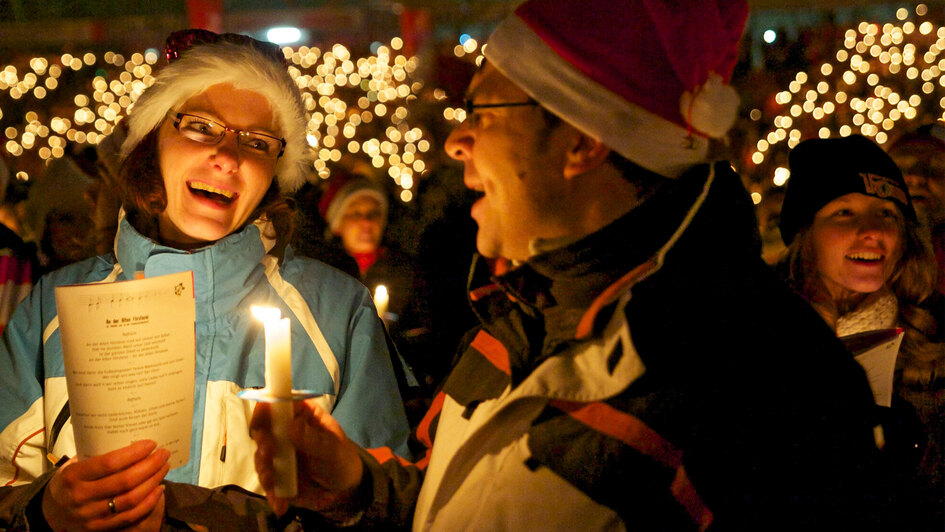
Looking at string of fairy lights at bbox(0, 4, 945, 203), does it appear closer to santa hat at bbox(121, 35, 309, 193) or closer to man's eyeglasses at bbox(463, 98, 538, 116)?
santa hat at bbox(121, 35, 309, 193)

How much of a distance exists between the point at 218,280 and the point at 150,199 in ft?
1.34

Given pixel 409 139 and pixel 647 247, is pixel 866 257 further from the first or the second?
pixel 409 139

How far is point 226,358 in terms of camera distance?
7.14 ft

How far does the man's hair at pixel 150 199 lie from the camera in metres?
2.35

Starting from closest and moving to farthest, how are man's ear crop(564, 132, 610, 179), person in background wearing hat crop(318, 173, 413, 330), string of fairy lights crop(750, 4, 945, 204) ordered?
man's ear crop(564, 132, 610, 179) → person in background wearing hat crop(318, 173, 413, 330) → string of fairy lights crop(750, 4, 945, 204)

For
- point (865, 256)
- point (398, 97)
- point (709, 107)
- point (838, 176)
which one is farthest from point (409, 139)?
point (709, 107)

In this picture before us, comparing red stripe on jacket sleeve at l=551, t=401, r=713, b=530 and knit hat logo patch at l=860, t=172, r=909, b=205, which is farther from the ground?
knit hat logo patch at l=860, t=172, r=909, b=205

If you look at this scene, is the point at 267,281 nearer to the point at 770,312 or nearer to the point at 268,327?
the point at 268,327

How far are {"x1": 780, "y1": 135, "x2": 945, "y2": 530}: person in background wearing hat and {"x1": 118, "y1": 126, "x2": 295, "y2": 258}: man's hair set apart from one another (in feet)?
Result: 7.24

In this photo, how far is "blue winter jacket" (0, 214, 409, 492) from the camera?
2.09 metres

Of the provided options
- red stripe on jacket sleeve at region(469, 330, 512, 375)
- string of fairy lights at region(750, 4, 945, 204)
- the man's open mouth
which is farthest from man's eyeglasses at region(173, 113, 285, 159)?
string of fairy lights at region(750, 4, 945, 204)

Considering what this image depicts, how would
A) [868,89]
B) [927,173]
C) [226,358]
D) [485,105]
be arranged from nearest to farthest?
[485,105]
[226,358]
[927,173]
[868,89]

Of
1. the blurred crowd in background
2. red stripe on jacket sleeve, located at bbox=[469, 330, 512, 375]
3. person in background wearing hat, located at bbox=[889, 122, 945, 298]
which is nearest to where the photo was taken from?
red stripe on jacket sleeve, located at bbox=[469, 330, 512, 375]

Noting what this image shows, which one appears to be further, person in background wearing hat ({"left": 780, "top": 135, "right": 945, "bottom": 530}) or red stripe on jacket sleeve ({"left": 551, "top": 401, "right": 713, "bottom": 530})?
person in background wearing hat ({"left": 780, "top": 135, "right": 945, "bottom": 530})
